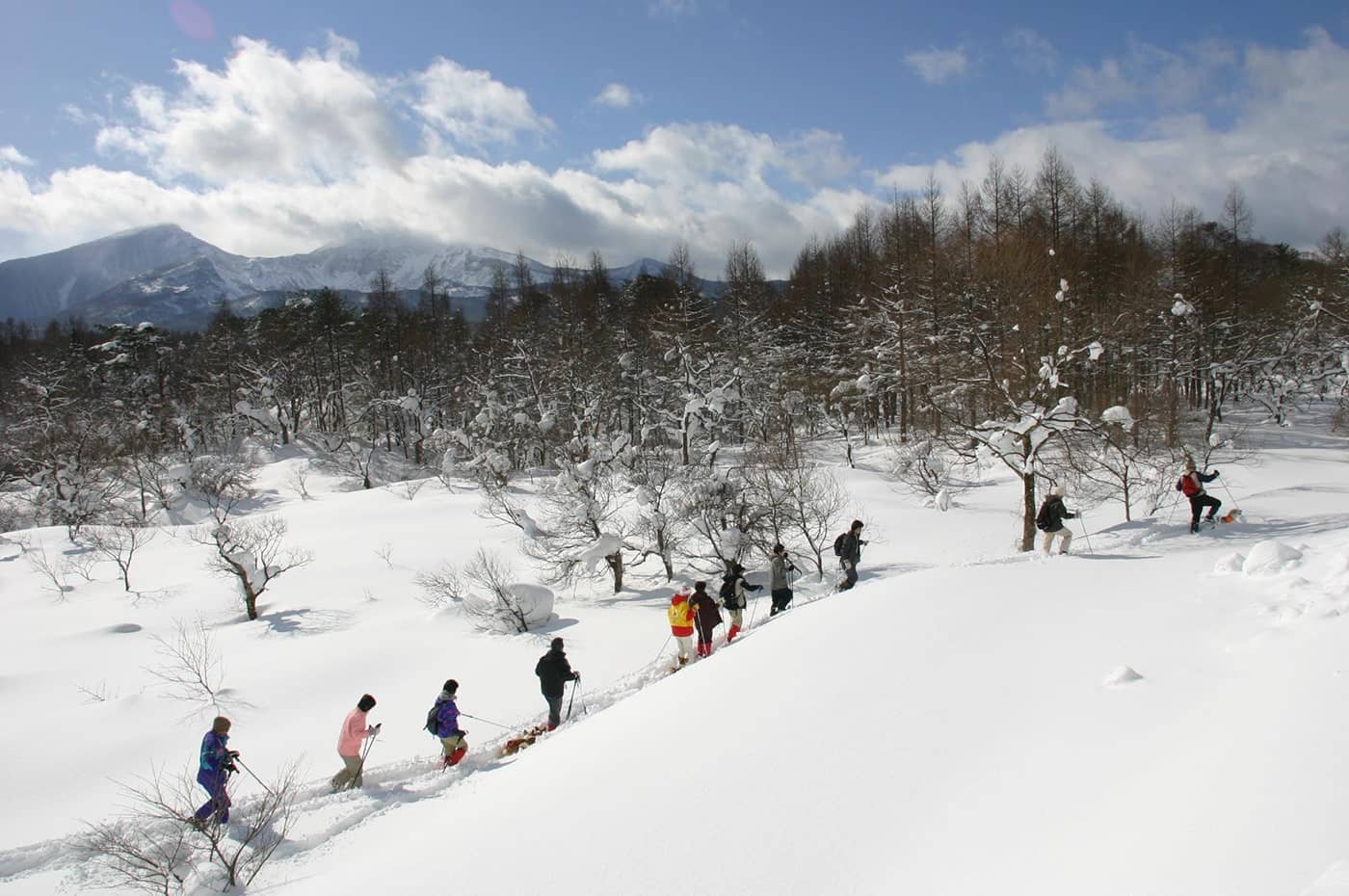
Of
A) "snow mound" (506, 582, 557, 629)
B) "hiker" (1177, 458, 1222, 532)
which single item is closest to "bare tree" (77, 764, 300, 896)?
"snow mound" (506, 582, 557, 629)

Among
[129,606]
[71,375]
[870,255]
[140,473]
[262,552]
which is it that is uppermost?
[870,255]

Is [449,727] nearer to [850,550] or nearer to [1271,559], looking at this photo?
[850,550]

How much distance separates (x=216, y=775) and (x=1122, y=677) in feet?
32.7

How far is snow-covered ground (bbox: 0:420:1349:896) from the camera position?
13.3 feet

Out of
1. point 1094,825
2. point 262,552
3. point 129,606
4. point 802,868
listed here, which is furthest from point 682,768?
point 129,606

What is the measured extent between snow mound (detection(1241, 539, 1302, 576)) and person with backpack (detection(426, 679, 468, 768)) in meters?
10.8

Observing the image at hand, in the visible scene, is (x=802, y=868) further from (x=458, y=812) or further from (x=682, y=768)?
(x=458, y=812)

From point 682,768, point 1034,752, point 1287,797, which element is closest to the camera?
point 1287,797

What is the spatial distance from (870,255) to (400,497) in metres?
36.5

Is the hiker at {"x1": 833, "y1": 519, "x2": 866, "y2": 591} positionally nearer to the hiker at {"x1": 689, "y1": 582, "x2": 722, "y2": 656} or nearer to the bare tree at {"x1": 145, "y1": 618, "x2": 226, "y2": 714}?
the hiker at {"x1": 689, "y1": 582, "x2": 722, "y2": 656}

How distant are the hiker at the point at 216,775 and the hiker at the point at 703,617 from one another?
6.98 metres

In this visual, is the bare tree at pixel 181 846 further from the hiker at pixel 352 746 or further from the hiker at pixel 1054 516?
the hiker at pixel 1054 516

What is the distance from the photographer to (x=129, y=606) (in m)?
21.7

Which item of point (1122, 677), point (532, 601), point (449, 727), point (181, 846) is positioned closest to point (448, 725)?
point (449, 727)
